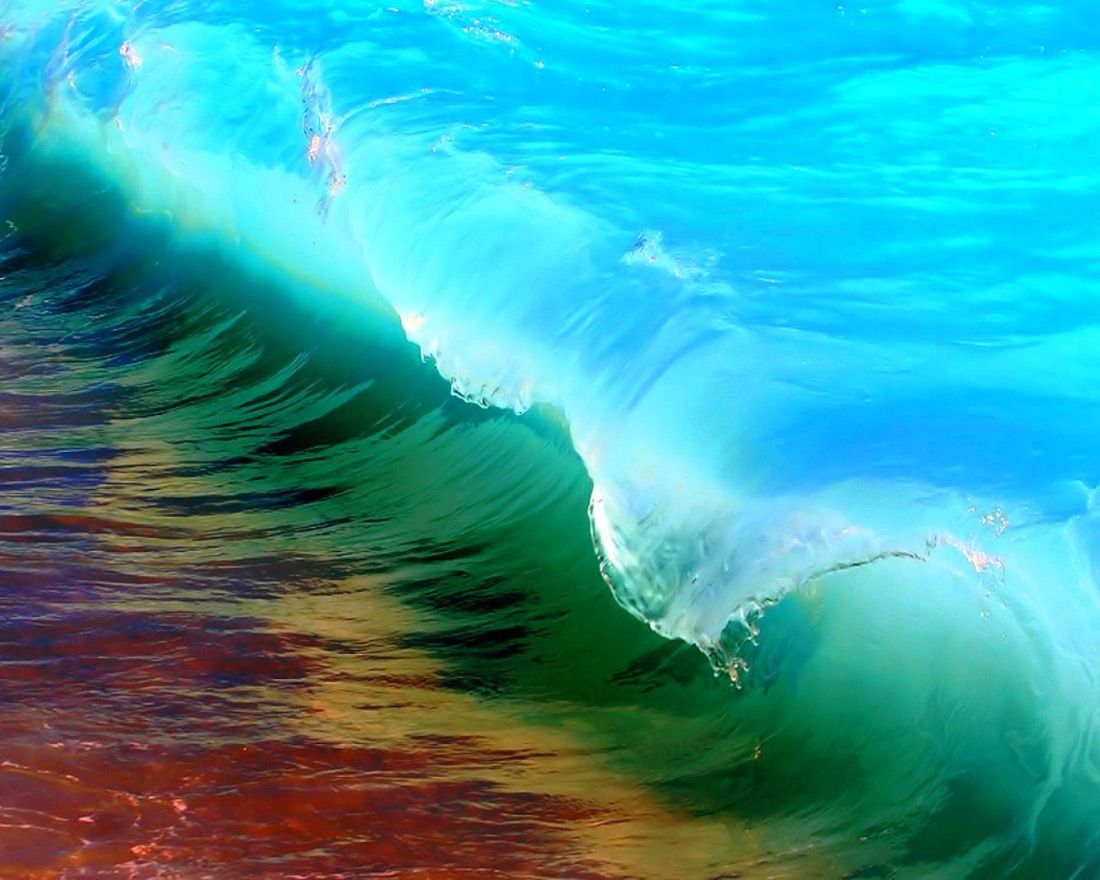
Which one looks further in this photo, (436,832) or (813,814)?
(813,814)

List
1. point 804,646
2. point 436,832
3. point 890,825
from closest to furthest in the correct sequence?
point 436,832 → point 890,825 → point 804,646

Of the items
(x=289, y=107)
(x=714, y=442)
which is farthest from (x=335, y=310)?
(x=714, y=442)

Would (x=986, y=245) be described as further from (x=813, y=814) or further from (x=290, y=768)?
(x=290, y=768)

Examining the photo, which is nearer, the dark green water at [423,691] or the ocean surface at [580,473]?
the dark green water at [423,691]

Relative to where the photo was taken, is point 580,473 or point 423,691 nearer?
point 423,691

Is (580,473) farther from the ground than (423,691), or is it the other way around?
(580,473)

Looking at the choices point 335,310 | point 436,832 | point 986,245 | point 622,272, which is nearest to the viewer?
point 436,832

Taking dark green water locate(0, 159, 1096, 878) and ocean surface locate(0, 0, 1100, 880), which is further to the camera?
ocean surface locate(0, 0, 1100, 880)

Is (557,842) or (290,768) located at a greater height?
(290,768)
